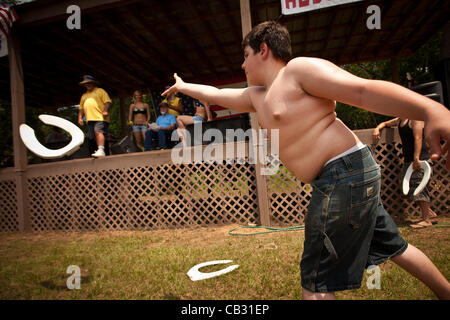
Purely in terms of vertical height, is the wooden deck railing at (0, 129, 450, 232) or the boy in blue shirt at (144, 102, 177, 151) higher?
the boy in blue shirt at (144, 102, 177, 151)

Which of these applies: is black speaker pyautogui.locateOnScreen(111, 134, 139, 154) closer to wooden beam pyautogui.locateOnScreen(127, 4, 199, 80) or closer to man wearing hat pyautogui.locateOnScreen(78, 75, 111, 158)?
man wearing hat pyautogui.locateOnScreen(78, 75, 111, 158)

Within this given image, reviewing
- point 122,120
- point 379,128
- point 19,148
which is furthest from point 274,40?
point 122,120

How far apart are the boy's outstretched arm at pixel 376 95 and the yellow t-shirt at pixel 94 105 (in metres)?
5.45

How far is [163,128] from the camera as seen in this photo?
6461 millimetres

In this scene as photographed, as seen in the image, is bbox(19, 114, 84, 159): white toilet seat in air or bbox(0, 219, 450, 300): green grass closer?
bbox(0, 219, 450, 300): green grass

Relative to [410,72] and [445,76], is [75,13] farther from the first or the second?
[410,72]

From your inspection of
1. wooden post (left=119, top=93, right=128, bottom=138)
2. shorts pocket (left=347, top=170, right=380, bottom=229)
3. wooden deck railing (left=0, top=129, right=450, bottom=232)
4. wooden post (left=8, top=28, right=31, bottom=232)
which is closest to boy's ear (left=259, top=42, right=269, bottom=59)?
shorts pocket (left=347, top=170, right=380, bottom=229)

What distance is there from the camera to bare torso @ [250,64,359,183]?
1.33 m

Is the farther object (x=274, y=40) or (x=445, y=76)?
(x=445, y=76)

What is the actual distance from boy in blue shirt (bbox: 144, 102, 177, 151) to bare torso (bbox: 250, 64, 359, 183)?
527 centimetres

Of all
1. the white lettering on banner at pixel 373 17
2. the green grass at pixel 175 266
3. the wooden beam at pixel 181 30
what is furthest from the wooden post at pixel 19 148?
the white lettering on banner at pixel 373 17

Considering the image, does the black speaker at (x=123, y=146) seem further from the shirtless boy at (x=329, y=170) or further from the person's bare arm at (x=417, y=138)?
the person's bare arm at (x=417, y=138)

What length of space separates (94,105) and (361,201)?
5.91m

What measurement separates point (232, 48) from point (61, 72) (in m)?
6.18
